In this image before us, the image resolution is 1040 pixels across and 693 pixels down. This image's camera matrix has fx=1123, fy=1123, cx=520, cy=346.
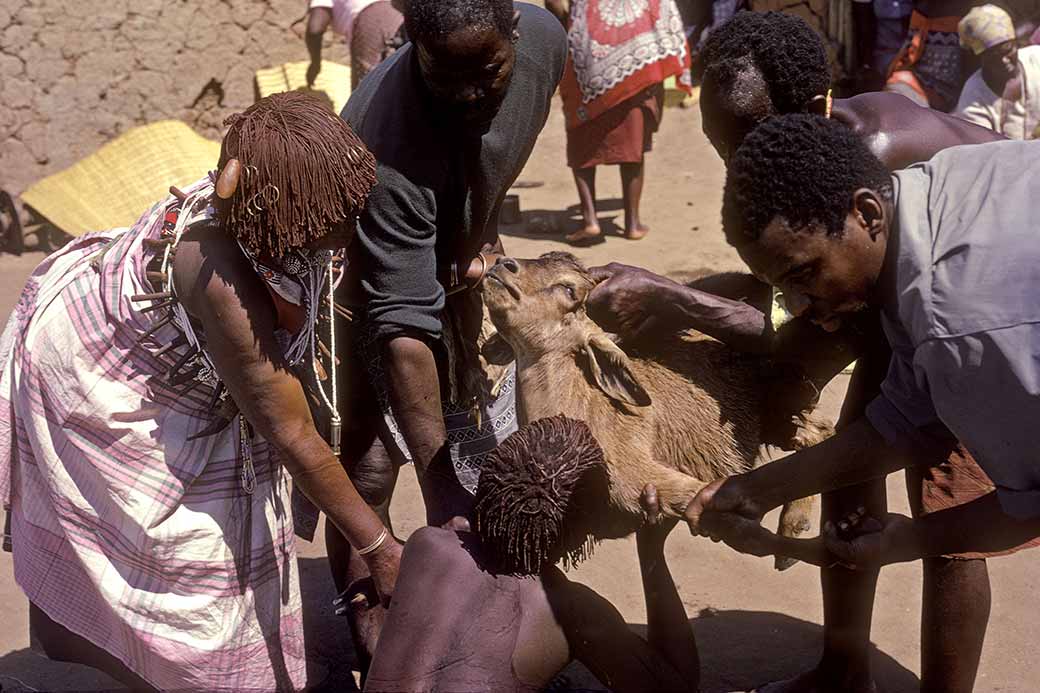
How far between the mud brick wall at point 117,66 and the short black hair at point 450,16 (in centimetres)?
662

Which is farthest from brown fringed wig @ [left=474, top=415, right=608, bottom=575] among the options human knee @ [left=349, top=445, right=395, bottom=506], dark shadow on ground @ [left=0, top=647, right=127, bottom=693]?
dark shadow on ground @ [left=0, top=647, right=127, bottom=693]

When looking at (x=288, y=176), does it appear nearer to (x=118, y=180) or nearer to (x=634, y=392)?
(x=634, y=392)

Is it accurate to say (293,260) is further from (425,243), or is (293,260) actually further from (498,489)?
(498,489)

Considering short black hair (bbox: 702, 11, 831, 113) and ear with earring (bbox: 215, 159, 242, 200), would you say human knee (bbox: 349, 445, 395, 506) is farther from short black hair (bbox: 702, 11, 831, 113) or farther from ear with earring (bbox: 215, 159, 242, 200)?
short black hair (bbox: 702, 11, 831, 113)

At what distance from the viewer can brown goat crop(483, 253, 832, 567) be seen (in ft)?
10.3

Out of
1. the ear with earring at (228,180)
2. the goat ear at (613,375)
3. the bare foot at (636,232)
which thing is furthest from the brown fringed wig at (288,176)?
Answer: the bare foot at (636,232)

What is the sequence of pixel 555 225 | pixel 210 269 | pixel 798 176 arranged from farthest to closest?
pixel 555 225, pixel 210 269, pixel 798 176

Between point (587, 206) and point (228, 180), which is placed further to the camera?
point (587, 206)

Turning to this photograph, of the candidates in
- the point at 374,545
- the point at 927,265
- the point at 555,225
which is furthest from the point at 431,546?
the point at 555,225

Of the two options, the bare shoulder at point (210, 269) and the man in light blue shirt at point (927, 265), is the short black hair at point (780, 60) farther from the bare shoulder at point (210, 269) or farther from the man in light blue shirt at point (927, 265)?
the bare shoulder at point (210, 269)

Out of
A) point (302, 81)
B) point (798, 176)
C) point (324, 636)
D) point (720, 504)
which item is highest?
point (798, 176)

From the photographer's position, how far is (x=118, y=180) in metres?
8.04

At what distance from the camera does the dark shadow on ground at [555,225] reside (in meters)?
8.60

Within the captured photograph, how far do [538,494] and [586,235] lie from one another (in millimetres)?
5733
